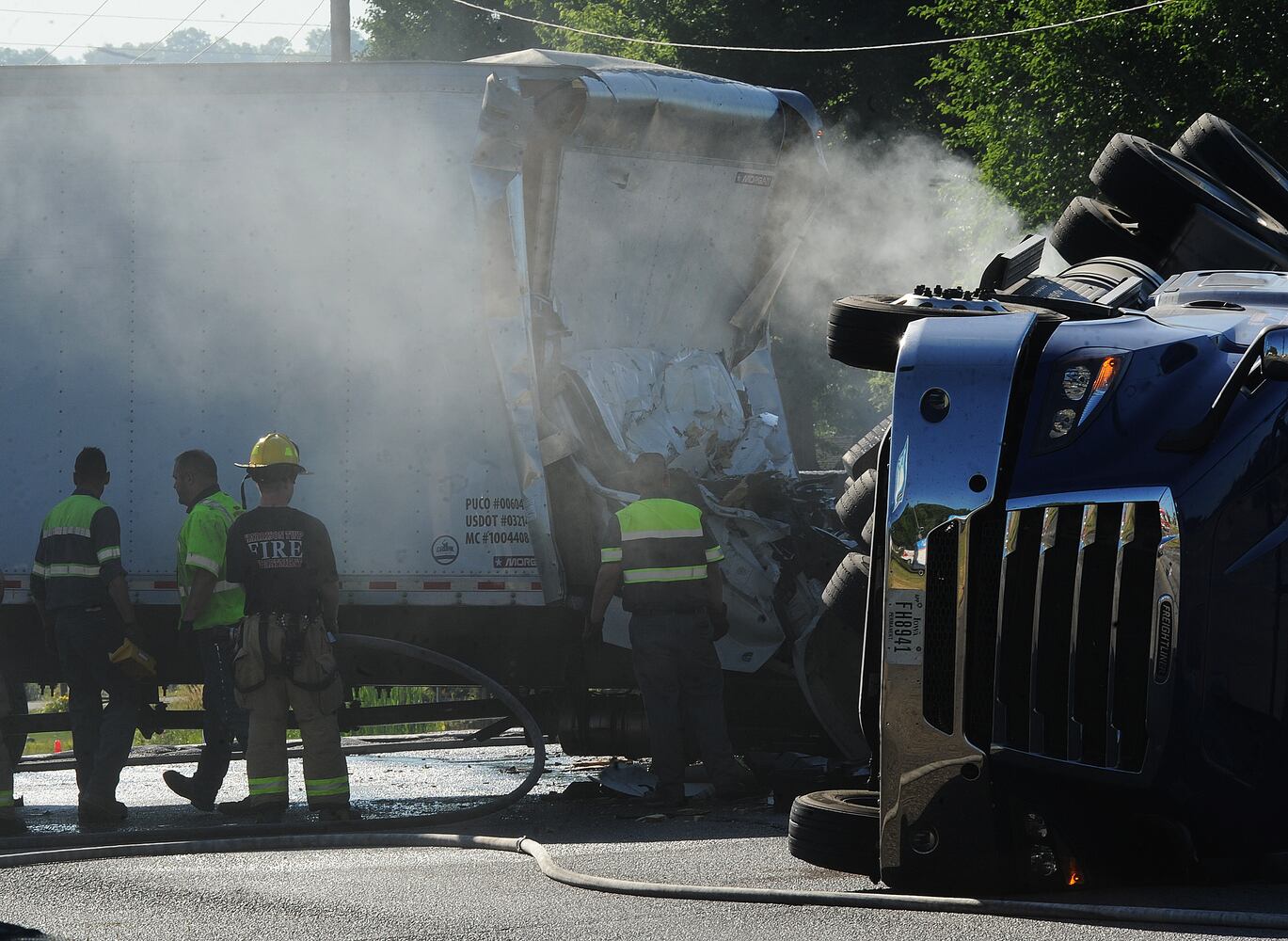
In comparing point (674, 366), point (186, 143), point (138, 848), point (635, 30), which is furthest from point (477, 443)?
point (635, 30)

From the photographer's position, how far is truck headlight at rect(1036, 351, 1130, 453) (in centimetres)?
448

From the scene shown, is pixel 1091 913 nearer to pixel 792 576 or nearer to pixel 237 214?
pixel 792 576

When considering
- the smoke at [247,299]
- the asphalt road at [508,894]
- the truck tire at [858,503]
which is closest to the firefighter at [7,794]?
the smoke at [247,299]

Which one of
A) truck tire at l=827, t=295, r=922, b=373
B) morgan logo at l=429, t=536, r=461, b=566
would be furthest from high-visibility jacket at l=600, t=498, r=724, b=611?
truck tire at l=827, t=295, r=922, b=373

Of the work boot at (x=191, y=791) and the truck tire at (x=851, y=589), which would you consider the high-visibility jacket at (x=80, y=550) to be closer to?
the work boot at (x=191, y=791)

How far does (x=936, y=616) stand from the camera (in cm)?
449

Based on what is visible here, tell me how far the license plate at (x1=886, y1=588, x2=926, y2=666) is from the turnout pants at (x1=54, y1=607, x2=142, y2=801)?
213 inches

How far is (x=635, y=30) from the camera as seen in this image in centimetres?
2575

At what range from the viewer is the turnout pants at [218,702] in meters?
8.64

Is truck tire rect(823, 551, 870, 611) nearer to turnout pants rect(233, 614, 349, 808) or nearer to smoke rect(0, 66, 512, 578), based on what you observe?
smoke rect(0, 66, 512, 578)

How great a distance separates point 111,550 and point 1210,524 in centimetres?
585

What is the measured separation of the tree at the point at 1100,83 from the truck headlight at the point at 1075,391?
9716 mm

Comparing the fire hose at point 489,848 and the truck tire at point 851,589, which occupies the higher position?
the truck tire at point 851,589

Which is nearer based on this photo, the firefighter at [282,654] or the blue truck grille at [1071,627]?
the blue truck grille at [1071,627]
